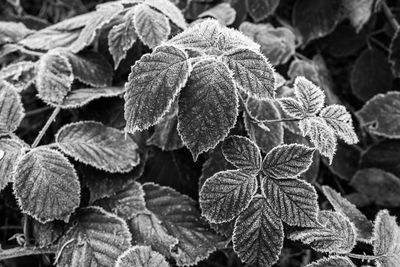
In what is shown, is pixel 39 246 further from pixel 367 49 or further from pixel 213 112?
pixel 367 49

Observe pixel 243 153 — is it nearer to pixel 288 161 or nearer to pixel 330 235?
pixel 288 161

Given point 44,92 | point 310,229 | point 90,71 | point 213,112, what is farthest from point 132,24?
point 310,229

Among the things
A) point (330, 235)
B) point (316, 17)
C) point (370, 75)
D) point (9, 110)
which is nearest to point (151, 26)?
point (9, 110)

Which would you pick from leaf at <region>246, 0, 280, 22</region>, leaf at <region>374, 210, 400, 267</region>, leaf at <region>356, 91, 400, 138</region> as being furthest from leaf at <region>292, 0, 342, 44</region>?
leaf at <region>374, 210, 400, 267</region>

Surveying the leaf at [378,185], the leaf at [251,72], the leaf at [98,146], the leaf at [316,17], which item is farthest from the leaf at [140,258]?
the leaf at [316,17]

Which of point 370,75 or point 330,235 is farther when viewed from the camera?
point 370,75

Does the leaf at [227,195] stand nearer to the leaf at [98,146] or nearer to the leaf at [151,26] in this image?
the leaf at [98,146]
